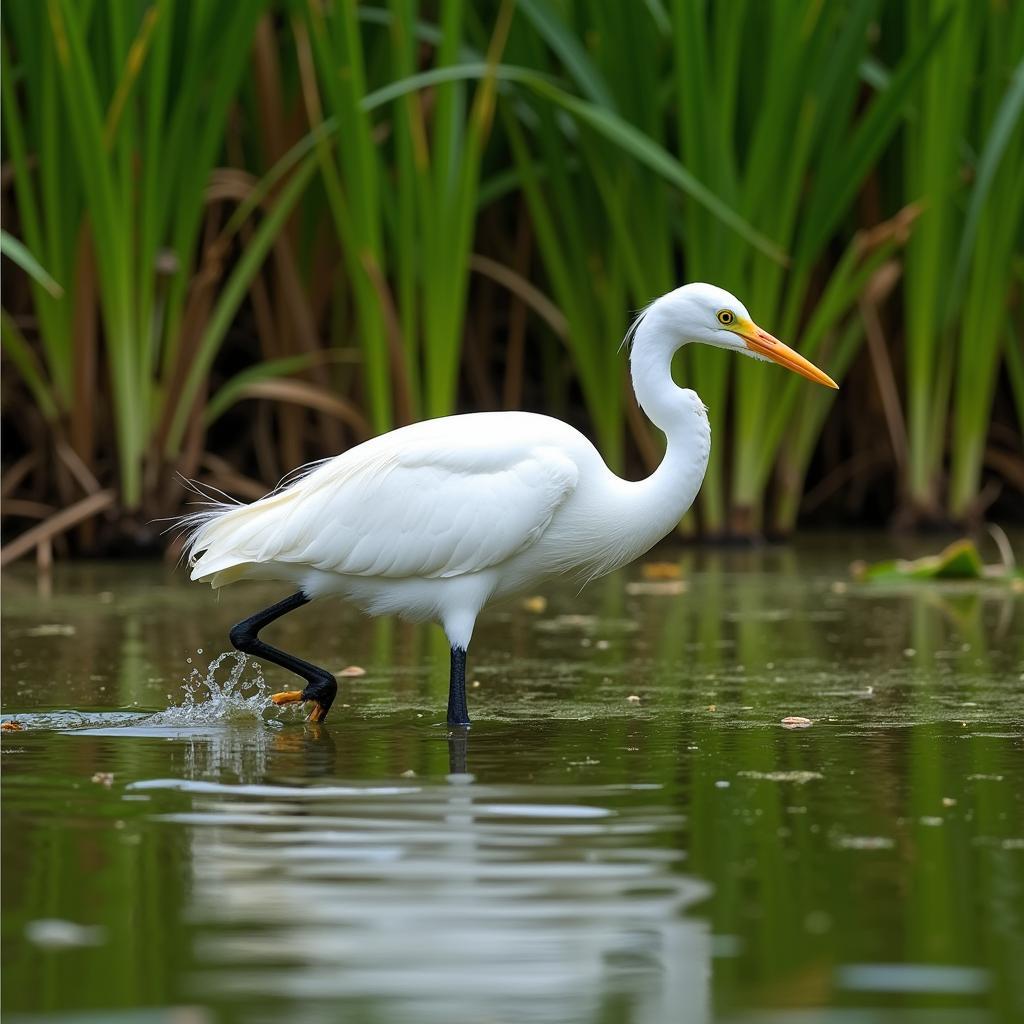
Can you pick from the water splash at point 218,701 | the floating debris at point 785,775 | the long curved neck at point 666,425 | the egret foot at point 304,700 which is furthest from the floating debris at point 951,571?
the floating debris at point 785,775

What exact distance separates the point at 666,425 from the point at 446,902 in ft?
9.48

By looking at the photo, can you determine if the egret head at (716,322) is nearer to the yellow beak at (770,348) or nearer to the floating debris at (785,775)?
the yellow beak at (770,348)

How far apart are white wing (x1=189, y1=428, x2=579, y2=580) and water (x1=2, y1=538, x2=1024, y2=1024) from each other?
0.45 m

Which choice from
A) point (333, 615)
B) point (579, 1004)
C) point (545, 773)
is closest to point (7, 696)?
point (545, 773)

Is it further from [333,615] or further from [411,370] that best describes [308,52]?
[333,615]

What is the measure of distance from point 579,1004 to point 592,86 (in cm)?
785

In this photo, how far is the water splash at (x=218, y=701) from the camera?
5.61m

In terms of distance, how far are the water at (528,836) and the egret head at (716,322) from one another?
108cm

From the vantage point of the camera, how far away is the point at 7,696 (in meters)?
5.98

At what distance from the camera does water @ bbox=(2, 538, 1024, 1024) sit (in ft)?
9.45

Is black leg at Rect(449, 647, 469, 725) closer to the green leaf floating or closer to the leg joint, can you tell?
the leg joint

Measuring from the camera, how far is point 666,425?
19.7ft

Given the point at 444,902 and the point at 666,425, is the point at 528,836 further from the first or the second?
the point at 666,425

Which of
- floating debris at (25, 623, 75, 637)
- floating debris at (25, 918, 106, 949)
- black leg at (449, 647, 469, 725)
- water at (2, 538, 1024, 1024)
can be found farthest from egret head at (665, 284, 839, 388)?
floating debris at (25, 918, 106, 949)
